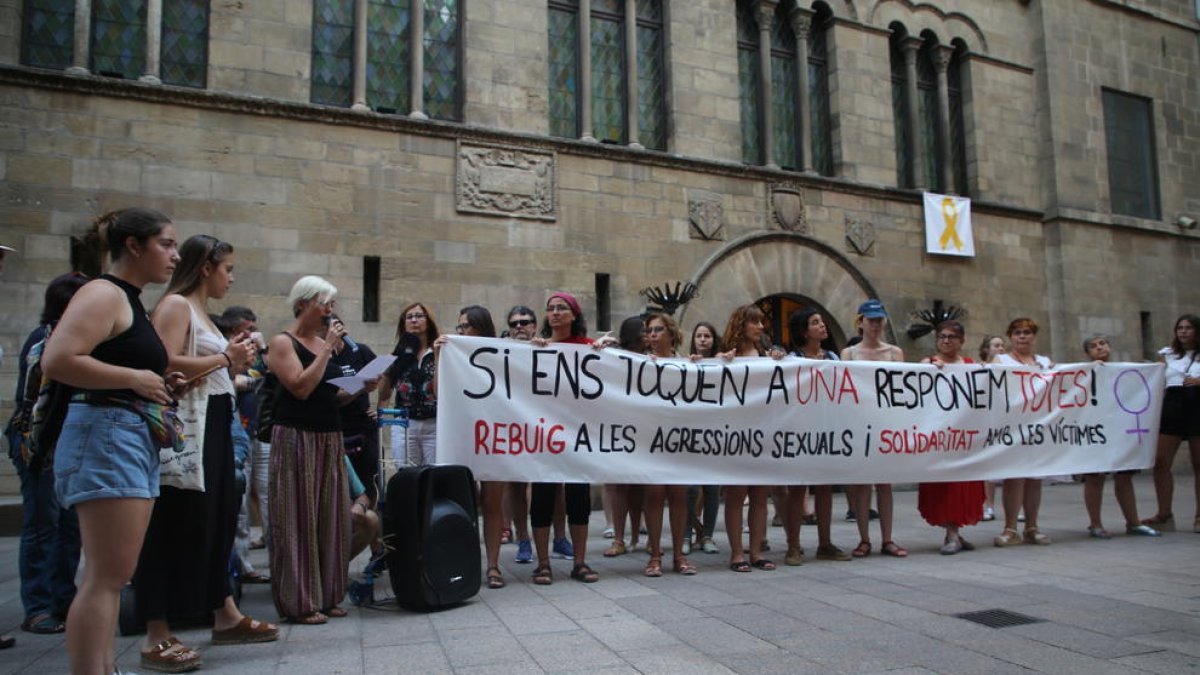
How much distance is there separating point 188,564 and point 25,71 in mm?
8155

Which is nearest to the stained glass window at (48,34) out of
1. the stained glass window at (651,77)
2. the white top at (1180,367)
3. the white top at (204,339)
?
the stained glass window at (651,77)

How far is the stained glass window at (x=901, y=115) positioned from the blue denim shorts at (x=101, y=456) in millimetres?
14883

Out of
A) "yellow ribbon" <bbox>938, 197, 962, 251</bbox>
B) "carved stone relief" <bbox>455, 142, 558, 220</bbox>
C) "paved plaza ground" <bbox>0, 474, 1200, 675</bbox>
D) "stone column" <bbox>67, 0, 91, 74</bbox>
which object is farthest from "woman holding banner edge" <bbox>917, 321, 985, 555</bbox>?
"stone column" <bbox>67, 0, 91, 74</bbox>

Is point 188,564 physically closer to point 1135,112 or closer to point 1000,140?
point 1000,140

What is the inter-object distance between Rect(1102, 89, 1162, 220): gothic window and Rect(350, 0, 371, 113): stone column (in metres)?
14.8

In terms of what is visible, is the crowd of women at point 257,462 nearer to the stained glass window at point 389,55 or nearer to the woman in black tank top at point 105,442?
the woman in black tank top at point 105,442

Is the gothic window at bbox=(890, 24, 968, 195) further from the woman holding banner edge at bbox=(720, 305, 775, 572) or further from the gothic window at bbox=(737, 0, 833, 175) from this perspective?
the woman holding banner edge at bbox=(720, 305, 775, 572)

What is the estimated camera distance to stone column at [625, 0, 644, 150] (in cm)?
1278

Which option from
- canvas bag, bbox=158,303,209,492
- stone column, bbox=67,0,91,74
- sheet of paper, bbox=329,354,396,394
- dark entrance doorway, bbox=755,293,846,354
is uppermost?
stone column, bbox=67,0,91,74

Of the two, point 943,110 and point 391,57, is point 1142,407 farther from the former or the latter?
point 391,57

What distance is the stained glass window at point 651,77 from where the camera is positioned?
13219 mm

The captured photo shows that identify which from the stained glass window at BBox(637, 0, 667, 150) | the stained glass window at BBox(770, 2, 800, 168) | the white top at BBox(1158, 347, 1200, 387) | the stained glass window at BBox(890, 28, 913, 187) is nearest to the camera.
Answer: the white top at BBox(1158, 347, 1200, 387)

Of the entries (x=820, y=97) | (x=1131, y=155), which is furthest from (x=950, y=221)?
(x=1131, y=155)

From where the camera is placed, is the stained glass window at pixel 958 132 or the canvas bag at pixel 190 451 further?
the stained glass window at pixel 958 132
